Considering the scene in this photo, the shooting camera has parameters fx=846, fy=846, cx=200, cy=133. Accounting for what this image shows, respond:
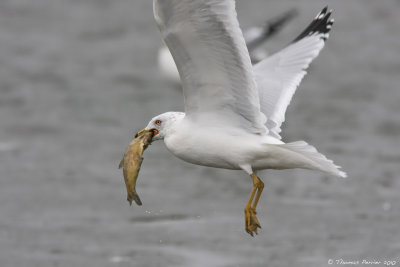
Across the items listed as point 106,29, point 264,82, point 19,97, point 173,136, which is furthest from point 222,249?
point 106,29

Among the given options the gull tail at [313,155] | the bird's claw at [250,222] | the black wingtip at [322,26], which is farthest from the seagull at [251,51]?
Result: the gull tail at [313,155]

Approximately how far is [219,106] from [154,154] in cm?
543

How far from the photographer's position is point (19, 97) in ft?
43.6

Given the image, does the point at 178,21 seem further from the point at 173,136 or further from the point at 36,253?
the point at 36,253

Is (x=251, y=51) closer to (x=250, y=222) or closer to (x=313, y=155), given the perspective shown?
(x=250, y=222)

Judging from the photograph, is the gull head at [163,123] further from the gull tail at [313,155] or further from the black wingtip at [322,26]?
the black wingtip at [322,26]

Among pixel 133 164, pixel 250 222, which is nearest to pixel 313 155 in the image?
pixel 250 222

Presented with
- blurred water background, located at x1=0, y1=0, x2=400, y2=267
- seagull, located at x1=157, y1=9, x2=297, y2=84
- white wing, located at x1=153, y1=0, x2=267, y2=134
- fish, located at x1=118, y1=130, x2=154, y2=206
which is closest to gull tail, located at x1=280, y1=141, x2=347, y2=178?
white wing, located at x1=153, y1=0, x2=267, y2=134

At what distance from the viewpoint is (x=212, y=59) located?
18.9ft

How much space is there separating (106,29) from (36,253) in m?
7.88

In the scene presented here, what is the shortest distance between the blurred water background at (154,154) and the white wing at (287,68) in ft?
6.41

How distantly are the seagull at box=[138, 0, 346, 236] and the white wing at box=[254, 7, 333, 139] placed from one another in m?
0.28

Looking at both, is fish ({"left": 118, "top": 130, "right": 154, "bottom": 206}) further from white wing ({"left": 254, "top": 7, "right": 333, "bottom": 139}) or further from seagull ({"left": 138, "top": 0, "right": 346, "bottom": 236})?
white wing ({"left": 254, "top": 7, "right": 333, "bottom": 139})

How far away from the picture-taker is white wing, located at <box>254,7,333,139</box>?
22.9ft
